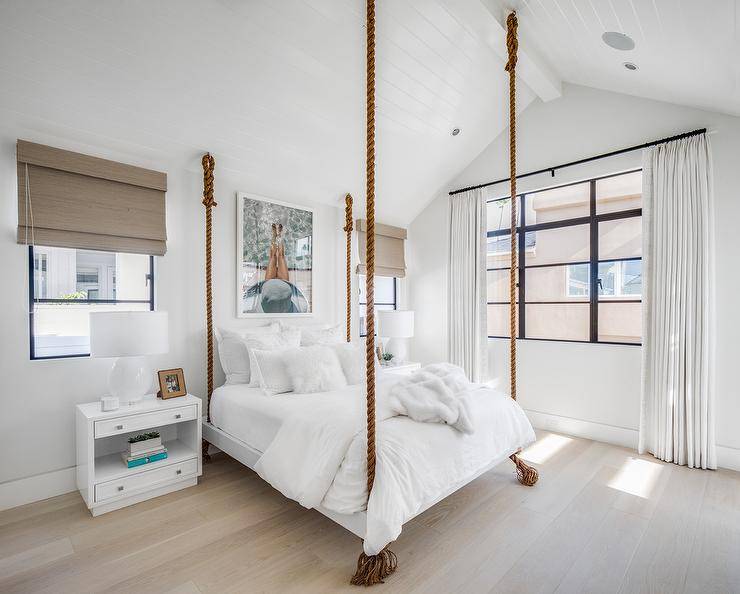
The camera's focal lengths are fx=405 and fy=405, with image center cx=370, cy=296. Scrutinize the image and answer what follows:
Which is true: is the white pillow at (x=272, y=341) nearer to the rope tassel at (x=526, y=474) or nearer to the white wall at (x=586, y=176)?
the rope tassel at (x=526, y=474)

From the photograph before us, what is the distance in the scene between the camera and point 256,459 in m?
2.59

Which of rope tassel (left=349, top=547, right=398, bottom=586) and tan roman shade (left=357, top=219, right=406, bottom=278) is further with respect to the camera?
tan roman shade (left=357, top=219, right=406, bottom=278)

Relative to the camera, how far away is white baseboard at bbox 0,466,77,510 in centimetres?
252

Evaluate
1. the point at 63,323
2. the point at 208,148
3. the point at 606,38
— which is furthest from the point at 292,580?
the point at 606,38

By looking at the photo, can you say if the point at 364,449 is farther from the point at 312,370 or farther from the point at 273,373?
the point at 273,373

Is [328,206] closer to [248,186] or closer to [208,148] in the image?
[248,186]

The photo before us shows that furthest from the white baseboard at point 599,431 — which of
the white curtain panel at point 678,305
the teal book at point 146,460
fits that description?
the teal book at point 146,460

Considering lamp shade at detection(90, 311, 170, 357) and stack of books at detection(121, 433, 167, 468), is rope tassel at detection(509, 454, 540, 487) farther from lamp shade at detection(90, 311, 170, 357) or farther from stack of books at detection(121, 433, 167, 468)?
lamp shade at detection(90, 311, 170, 357)

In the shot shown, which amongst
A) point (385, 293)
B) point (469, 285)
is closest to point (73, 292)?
point (385, 293)

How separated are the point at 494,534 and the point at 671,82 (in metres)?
3.33

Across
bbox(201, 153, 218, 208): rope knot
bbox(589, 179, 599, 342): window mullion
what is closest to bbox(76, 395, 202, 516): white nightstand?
bbox(201, 153, 218, 208): rope knot

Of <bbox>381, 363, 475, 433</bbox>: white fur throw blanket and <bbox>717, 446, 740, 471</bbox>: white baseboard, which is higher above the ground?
<bbox>381, 363, 475, 433</bbox>: white fur throw blanket

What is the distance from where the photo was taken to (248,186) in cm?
372

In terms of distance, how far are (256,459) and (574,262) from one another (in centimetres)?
342
